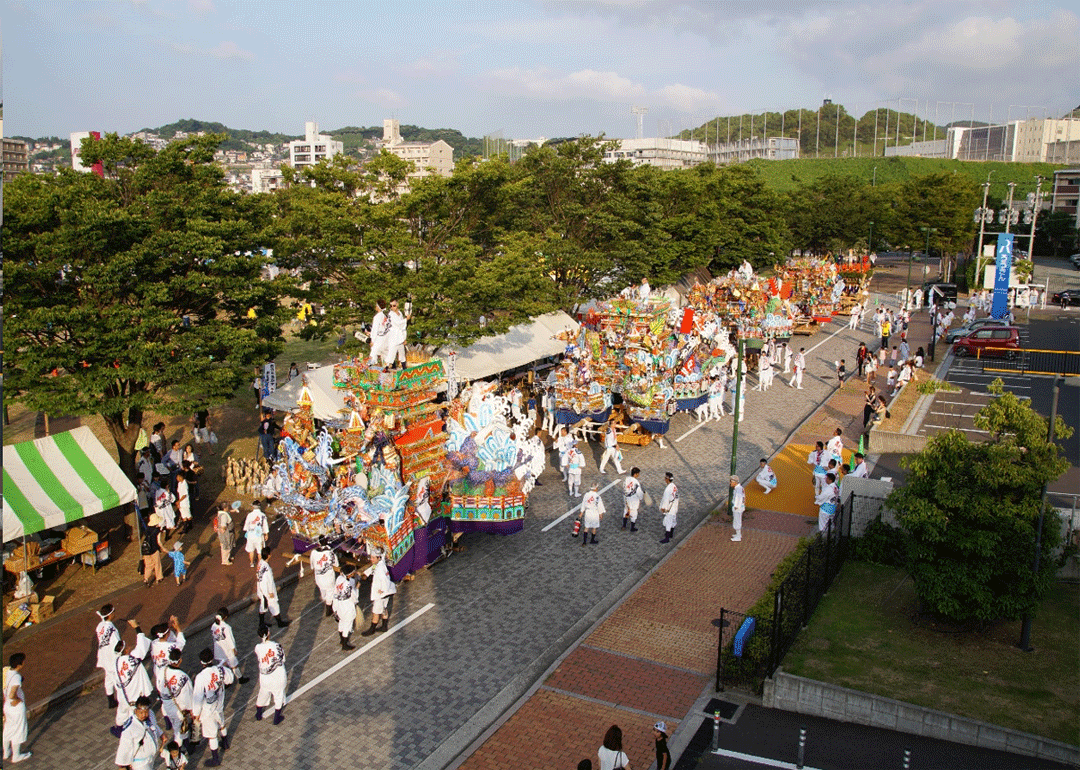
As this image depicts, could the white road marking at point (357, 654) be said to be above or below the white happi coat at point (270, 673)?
below

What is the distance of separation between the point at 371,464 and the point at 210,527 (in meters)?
6.01

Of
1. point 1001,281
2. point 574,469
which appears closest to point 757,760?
point 574,469

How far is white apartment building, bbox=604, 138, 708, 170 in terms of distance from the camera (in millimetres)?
131250

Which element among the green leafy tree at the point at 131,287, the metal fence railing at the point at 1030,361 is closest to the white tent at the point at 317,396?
the green leafy tree at the point at 131,287

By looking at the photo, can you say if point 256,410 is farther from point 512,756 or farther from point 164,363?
point 512,756

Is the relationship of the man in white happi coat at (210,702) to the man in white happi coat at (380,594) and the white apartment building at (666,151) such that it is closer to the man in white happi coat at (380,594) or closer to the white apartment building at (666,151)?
the man in white happi coat at (380,594)

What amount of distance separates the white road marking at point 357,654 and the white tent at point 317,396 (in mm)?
7865

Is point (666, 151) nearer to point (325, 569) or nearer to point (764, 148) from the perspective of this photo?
point (764, 148)

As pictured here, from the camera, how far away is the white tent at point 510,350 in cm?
2523

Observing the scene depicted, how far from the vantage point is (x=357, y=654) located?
12.6m

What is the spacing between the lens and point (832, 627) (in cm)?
1290

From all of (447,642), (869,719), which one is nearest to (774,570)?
(869,719)

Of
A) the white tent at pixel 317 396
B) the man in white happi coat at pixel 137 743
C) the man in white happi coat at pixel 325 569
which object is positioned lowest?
the man in white happi coat at pixel 137 743

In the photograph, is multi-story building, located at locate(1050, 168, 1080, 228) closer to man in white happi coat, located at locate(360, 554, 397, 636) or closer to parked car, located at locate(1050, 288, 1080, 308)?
parked car, located at locate(1050, 288, 1080, 308)
